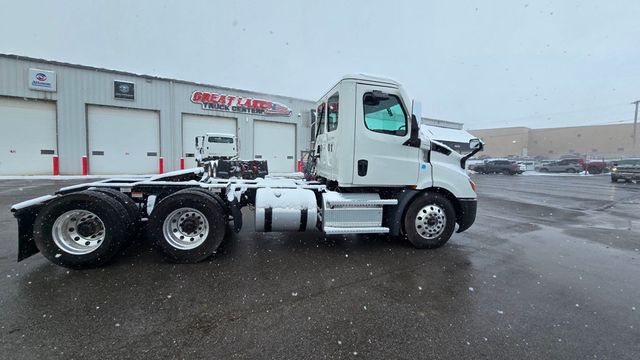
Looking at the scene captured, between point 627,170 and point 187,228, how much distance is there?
30.7m

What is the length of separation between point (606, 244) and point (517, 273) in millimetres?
3381

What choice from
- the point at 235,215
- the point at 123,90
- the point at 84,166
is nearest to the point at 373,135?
the point at 235,215

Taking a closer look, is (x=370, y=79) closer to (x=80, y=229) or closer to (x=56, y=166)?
(x=80, y=229)

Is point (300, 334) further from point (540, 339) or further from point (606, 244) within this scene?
point (606, 244)

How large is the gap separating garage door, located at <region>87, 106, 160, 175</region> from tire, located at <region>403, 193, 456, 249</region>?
20.1 metres

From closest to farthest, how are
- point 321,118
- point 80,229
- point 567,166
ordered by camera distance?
1. point 80,229
2. point 321,118
3. point 567,166

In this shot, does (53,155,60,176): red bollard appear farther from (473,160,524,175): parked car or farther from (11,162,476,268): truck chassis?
(473,160,524,175): parked car

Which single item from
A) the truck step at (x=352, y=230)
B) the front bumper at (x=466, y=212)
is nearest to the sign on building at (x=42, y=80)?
the truck step at (x=352, y=230)

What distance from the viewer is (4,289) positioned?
10.9ft

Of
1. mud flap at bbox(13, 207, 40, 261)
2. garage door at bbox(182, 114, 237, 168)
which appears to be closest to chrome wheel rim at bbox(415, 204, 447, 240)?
mud flap at bbox(13, 207, 40, 261)

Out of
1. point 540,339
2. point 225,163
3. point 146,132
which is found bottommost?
point 540,339

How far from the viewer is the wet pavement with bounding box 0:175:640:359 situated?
8.12 feet

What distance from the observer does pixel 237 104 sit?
74.8ft

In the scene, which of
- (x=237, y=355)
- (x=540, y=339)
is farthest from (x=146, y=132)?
(x=540, y=339)
